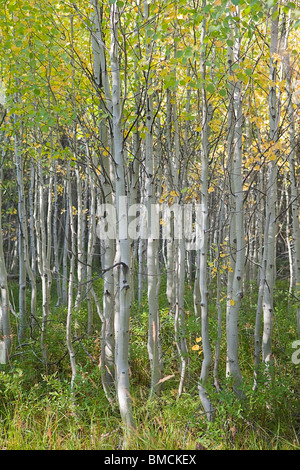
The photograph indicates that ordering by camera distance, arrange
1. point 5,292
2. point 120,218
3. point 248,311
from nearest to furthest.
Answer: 1. point 120,218
2. point 5,292
3. point 248,311

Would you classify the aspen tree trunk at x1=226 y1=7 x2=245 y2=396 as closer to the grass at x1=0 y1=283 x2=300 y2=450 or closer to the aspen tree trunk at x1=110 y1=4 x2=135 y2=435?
the grass at x1=0 y1=283 x2=300 y2=450

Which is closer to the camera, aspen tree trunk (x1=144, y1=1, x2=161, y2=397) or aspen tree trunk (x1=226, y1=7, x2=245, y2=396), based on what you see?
aspen tree trunk (x1=226, y1=7, x2=245, y2=396)

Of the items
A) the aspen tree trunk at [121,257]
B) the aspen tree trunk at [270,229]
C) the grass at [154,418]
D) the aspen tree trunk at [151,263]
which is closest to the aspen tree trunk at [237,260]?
the grass at [154,418]

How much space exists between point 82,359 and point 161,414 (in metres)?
1.71

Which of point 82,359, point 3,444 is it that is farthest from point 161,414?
point 82,359

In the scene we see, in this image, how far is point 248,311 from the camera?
680 centimetres

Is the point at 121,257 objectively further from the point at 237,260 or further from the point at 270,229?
the point at 270,229

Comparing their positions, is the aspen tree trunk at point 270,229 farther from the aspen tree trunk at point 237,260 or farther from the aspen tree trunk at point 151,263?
the aspen tree trunk at point 151,263

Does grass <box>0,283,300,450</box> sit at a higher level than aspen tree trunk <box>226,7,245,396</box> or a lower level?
lower

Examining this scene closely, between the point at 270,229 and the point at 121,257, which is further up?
the point at 270,229

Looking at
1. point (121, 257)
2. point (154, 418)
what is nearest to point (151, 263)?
point (121, 257)

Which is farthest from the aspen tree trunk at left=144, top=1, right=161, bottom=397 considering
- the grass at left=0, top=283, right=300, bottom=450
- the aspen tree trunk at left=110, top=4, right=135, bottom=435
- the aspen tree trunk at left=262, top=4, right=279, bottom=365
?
the aspen tree trunk at left=262, top=4, right=279, bottom=365
